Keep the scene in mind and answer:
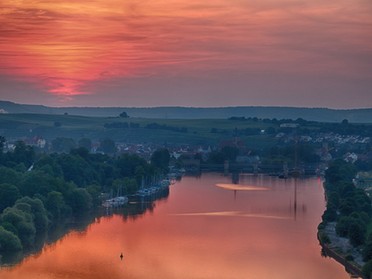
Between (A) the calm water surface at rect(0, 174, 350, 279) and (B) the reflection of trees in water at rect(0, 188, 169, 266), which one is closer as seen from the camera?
(A) the calm water surface at rect(0, 174, 350, 279)

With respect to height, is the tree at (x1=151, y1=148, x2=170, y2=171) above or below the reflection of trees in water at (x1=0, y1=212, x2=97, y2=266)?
above

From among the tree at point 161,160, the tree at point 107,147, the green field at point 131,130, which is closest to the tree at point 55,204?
the tree at point 161,160

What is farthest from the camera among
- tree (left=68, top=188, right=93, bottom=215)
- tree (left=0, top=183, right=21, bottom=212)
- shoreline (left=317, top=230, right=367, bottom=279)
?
tree (left=68, top=188, right=93, bottom=215)

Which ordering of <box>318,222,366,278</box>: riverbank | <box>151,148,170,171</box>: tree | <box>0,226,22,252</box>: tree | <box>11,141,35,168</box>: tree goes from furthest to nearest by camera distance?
1. <box>151,148,170,171</box>: tree
2. <box>11,141,35,168</box>: tree
3. <box>0,226,22,252</box>: tree
4. <box>318,222,366,278</box>: riverbank

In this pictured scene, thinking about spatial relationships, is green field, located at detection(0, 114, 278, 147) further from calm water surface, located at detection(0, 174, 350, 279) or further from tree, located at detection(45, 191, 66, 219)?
tree, located at detection(45, 191, 66, 219)

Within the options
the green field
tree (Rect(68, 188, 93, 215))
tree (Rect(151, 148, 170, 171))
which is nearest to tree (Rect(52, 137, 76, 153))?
the green field

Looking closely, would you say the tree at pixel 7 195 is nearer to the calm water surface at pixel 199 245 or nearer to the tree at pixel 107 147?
the calm water surface at pixel 199 245

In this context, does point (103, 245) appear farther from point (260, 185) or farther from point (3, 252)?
point (260, 185)
